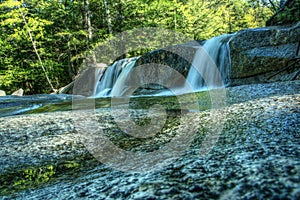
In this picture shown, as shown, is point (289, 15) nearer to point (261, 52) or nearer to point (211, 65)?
point (261, 52)

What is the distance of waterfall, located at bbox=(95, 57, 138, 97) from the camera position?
40.2 feet

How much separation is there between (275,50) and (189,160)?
643 cm

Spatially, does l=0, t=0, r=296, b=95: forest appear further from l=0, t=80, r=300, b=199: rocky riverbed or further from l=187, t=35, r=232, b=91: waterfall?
l=0, t=80, r=300, b=199: rocky riverbed

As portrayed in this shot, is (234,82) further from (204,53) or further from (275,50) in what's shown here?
(204,53)

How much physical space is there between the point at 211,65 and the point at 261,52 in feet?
6.96

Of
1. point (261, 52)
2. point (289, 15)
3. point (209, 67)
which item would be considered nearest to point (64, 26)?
point (209, 67)

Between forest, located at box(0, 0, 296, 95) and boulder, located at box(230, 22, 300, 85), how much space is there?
472 inches

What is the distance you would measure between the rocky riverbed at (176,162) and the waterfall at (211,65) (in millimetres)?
5233

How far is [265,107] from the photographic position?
8.89 feet

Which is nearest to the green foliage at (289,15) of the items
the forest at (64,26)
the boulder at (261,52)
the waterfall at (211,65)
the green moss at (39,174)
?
the boulder at (261,52)

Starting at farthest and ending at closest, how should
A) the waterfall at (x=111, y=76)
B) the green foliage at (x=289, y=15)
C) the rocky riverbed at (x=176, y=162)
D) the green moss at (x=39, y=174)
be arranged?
1. the waterfall at (x=111, y=76)
2. the green foliage at (x=289, y=15)
3. the green moss at (x=39, y=174)
4. the rocky riverbed at (x=176, y=162)

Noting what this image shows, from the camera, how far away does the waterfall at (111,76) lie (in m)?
12.2

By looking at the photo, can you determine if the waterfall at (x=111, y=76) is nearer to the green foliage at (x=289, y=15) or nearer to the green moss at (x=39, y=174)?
the green foliage at (x=289, y=15)

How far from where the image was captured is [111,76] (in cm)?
1338
